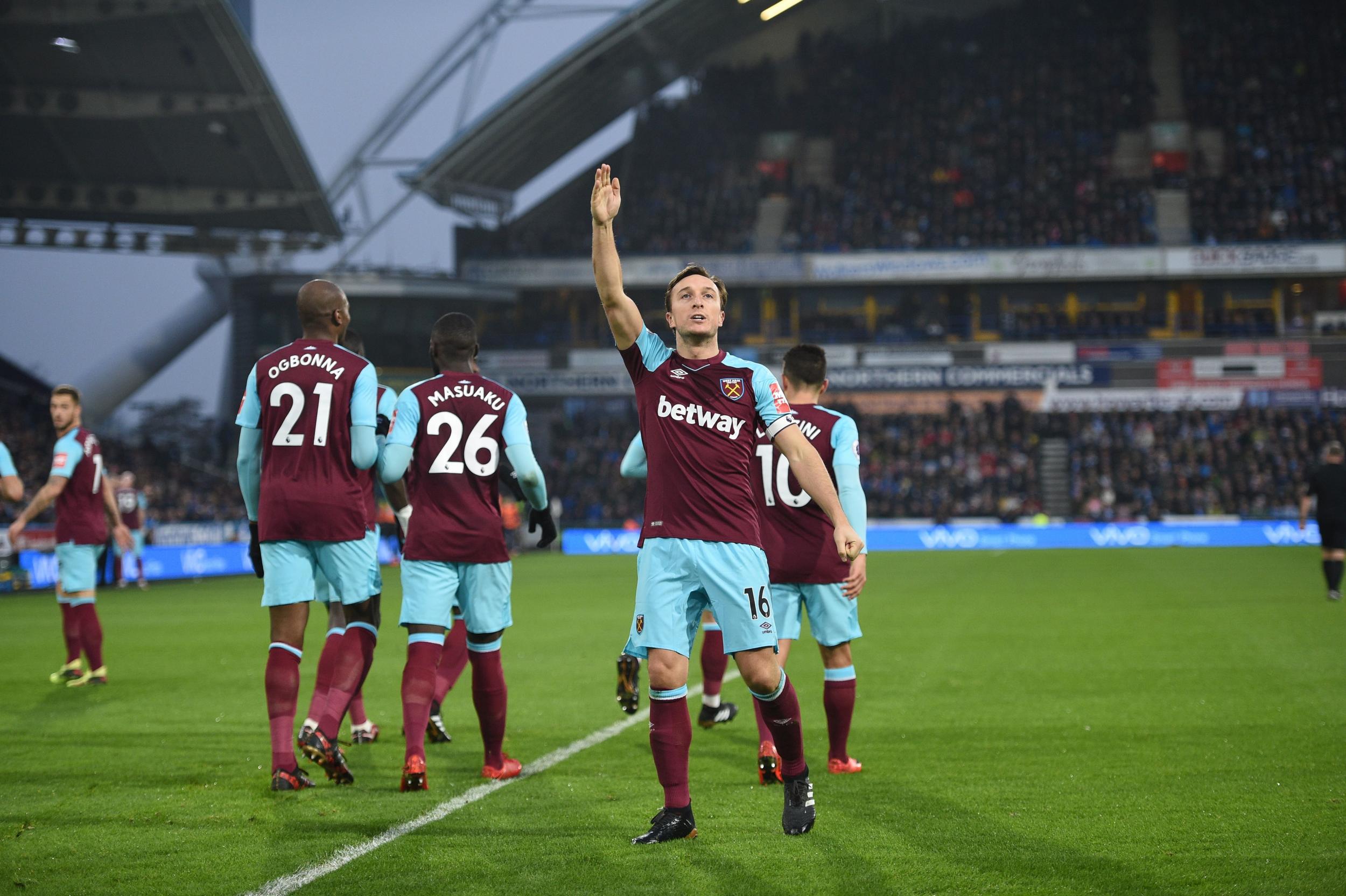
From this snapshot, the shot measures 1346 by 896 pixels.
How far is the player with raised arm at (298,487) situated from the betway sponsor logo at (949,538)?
3032 centimetres

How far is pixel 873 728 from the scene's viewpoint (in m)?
7.80

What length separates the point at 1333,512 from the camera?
16.4m

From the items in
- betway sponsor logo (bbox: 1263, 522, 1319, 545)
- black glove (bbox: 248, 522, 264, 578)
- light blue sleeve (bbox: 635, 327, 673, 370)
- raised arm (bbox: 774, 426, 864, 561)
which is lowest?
betway sponsor logo (bbox: 1263, 522, 1319, 545)

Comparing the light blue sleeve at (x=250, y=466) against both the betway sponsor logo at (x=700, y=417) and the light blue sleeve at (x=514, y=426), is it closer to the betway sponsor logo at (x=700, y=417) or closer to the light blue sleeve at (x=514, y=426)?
the light blue sleeve at (x=514, y=426)

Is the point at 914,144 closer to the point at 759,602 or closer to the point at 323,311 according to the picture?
the point at 323,311

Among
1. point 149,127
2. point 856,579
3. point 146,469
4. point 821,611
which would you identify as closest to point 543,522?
point 821,611

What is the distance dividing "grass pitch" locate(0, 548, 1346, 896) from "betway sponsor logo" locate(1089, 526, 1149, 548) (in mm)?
21793

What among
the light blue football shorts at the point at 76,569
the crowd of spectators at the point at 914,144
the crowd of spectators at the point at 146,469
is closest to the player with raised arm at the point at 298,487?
the light blue football shorts at the point at 76,569

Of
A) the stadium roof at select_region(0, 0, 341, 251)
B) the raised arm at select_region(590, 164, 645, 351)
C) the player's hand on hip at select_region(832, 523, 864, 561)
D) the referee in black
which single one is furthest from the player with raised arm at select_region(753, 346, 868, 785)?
the stadium roof at select_region(0, 0, 341, 251)

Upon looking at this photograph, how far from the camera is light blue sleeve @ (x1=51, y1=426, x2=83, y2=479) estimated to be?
32.1 feet

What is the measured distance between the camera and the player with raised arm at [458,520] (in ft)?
19.9

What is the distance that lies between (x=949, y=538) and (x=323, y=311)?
30929mm

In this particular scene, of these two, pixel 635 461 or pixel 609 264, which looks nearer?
pixel 609 264

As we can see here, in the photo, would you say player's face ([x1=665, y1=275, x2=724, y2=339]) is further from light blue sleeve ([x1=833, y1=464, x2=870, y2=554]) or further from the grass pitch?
the grass pitch
